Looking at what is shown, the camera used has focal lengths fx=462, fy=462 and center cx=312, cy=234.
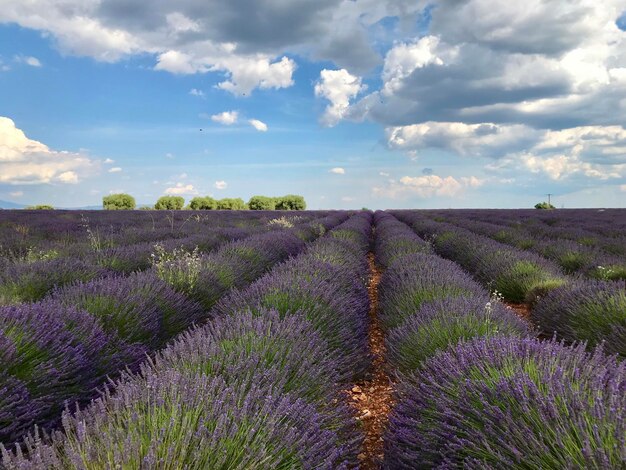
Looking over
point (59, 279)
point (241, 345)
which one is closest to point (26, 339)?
point (241, 345)

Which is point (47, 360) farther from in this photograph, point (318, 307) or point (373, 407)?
point (373, 407)

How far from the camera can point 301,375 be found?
2.33 metres

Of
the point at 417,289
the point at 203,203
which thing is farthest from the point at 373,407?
the point at 203,203

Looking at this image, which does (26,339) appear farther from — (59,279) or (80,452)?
(59,279)

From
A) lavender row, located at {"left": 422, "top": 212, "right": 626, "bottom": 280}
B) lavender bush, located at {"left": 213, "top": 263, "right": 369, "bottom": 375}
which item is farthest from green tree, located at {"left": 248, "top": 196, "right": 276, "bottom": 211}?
lavender bush, located at {"left": 213, "top": 263, "right": 369, "bottom": 375}

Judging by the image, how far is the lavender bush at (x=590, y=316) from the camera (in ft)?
12.2

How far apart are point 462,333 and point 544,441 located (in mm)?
1463

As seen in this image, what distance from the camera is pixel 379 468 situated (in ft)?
8.01

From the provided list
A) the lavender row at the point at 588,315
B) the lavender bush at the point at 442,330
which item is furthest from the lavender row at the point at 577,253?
the lavender bush at the point at 442,330

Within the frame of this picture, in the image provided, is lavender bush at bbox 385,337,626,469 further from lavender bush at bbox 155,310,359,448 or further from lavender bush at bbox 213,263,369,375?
lavender bush at bbox 213,263,369,375

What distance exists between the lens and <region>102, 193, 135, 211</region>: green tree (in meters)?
49.1

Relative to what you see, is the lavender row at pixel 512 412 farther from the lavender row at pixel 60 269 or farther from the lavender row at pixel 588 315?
the lavender row at pixel 60 269

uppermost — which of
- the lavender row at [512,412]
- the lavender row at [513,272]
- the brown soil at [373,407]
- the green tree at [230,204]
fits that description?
the green tree at [230,204]

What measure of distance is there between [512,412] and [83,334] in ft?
9.07
